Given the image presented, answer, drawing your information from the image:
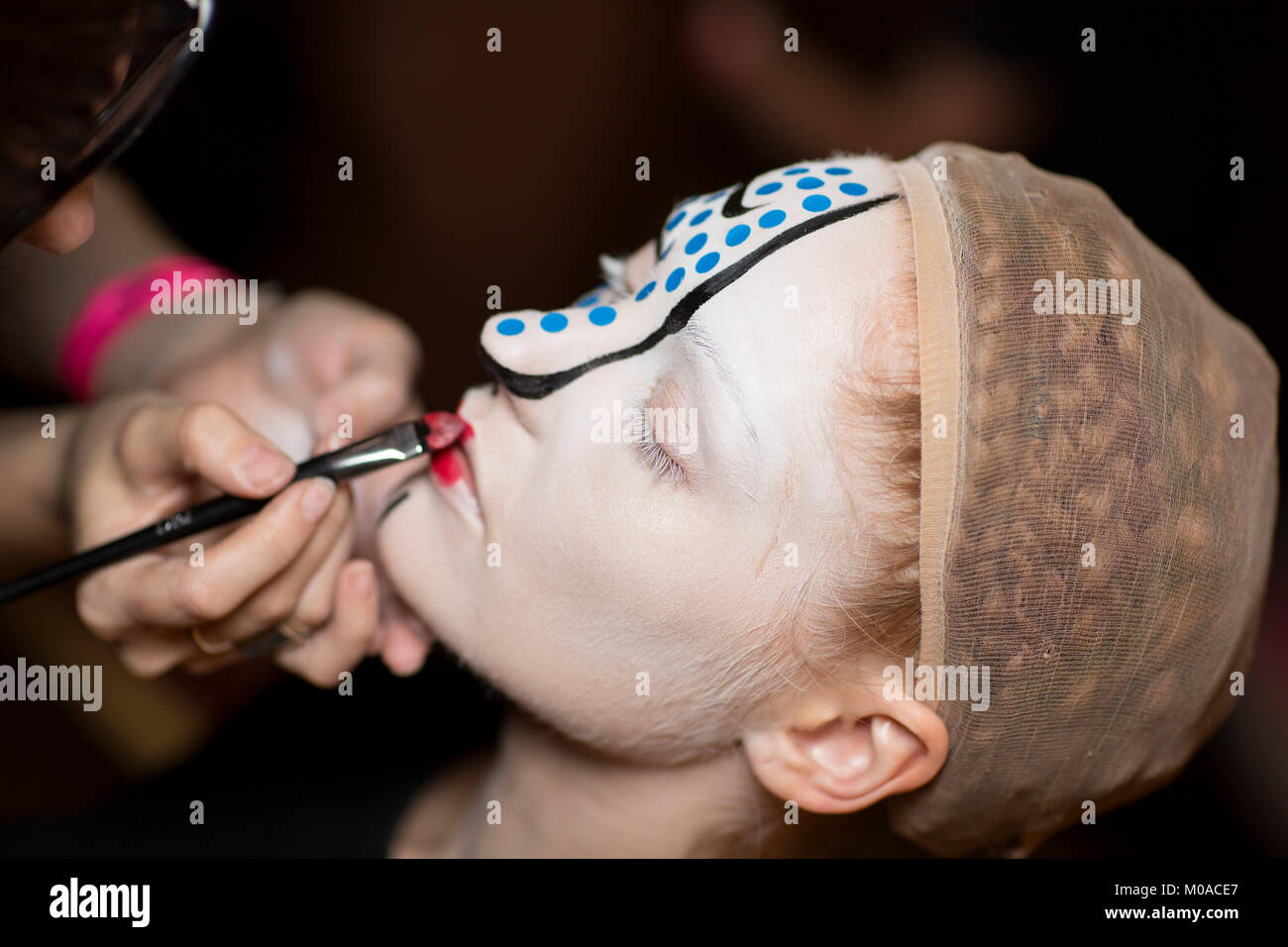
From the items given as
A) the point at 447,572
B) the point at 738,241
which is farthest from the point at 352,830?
the point at 738,241

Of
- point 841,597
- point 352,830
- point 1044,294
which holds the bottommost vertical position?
point 352,830

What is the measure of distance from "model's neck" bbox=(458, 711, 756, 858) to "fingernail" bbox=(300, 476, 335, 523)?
334 millimetres

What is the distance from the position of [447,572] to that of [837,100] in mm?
1524

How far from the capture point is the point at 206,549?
94cm

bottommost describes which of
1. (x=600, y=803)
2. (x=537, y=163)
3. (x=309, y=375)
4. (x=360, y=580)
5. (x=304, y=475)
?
(x=600, y=803)

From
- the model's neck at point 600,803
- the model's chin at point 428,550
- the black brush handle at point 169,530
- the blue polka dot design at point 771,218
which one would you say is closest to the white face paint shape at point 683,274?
the blue polka dot design at point 771,218

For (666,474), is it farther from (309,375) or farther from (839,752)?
(309,375)

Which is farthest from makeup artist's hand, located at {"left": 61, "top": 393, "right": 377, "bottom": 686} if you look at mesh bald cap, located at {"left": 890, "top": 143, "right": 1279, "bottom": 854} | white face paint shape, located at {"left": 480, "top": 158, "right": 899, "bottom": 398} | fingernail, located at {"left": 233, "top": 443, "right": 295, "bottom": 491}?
mesh bald cap, located at {"left": 890, "top": 143, "right": 1279, "bottom": 854}

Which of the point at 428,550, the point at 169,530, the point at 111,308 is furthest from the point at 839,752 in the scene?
the point at 111,308

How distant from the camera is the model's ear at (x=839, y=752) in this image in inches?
35.0

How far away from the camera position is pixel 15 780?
1.32 m

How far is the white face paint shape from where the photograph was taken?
2.77 ft

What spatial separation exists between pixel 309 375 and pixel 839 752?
0.73 metres
